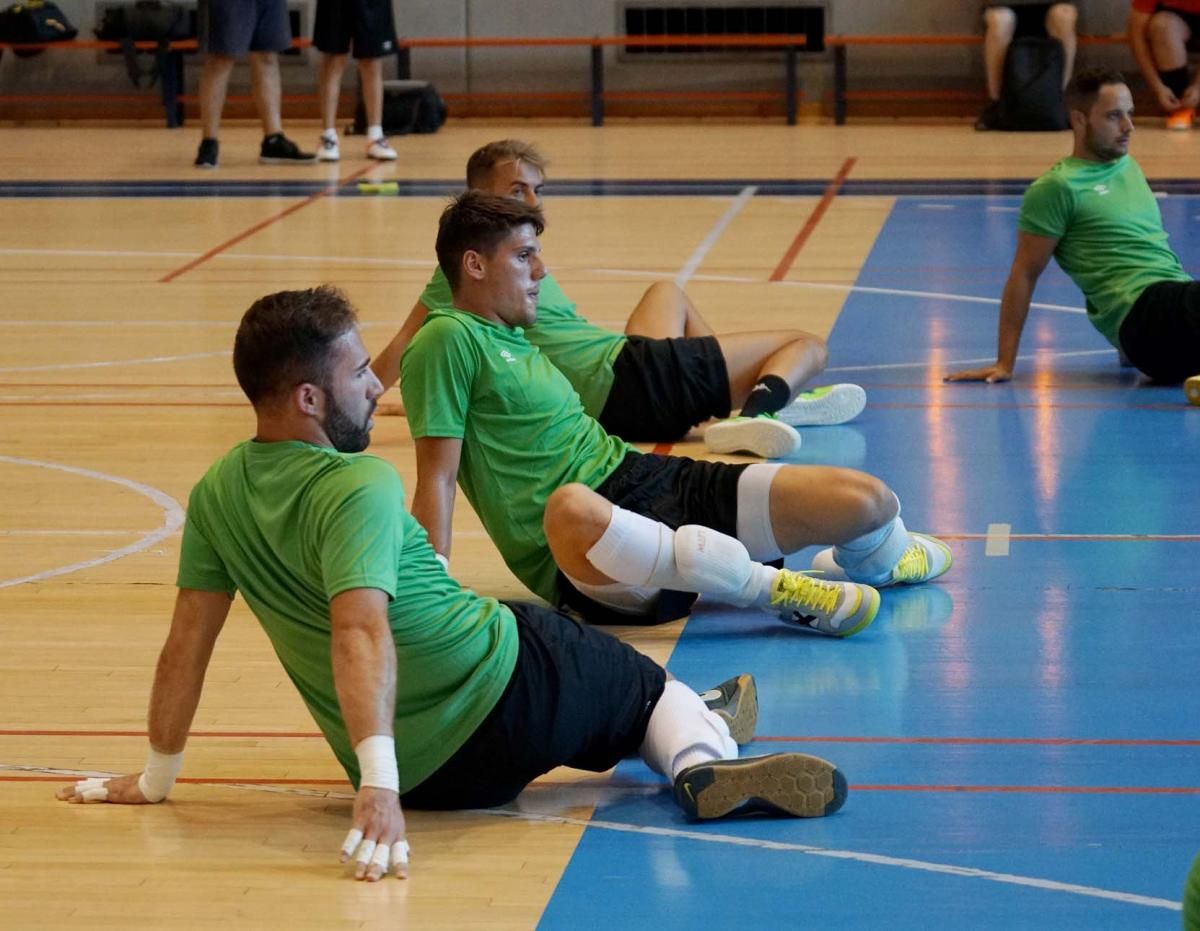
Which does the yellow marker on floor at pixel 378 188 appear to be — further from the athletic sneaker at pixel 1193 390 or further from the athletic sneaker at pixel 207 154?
the athletic sneaker at pixel 1193 390

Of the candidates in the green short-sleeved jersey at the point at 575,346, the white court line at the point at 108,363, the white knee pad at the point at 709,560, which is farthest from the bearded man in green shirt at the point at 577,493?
the white court line at the point at 108,363

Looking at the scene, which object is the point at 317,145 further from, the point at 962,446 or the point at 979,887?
the point at 979,887

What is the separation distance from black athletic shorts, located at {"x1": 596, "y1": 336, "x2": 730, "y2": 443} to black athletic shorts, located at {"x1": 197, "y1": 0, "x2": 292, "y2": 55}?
6387mm

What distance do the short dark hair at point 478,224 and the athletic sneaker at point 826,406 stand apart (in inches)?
77.3

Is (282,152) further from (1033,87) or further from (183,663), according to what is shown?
(183,663)

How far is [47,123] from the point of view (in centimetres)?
1502

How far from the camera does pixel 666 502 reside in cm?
422

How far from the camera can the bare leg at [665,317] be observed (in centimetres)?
592

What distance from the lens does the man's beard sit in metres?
2.99

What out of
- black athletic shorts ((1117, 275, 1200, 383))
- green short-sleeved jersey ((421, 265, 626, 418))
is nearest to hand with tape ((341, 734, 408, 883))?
green short-sleeved jersey ((421, 265, 626, 418))

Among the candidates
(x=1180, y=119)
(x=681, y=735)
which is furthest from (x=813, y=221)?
(x=681, y=735)

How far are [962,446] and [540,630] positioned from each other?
2.63 meters

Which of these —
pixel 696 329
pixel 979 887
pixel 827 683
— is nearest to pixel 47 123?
pixel 696 329

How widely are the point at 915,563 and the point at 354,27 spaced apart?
8470mm
